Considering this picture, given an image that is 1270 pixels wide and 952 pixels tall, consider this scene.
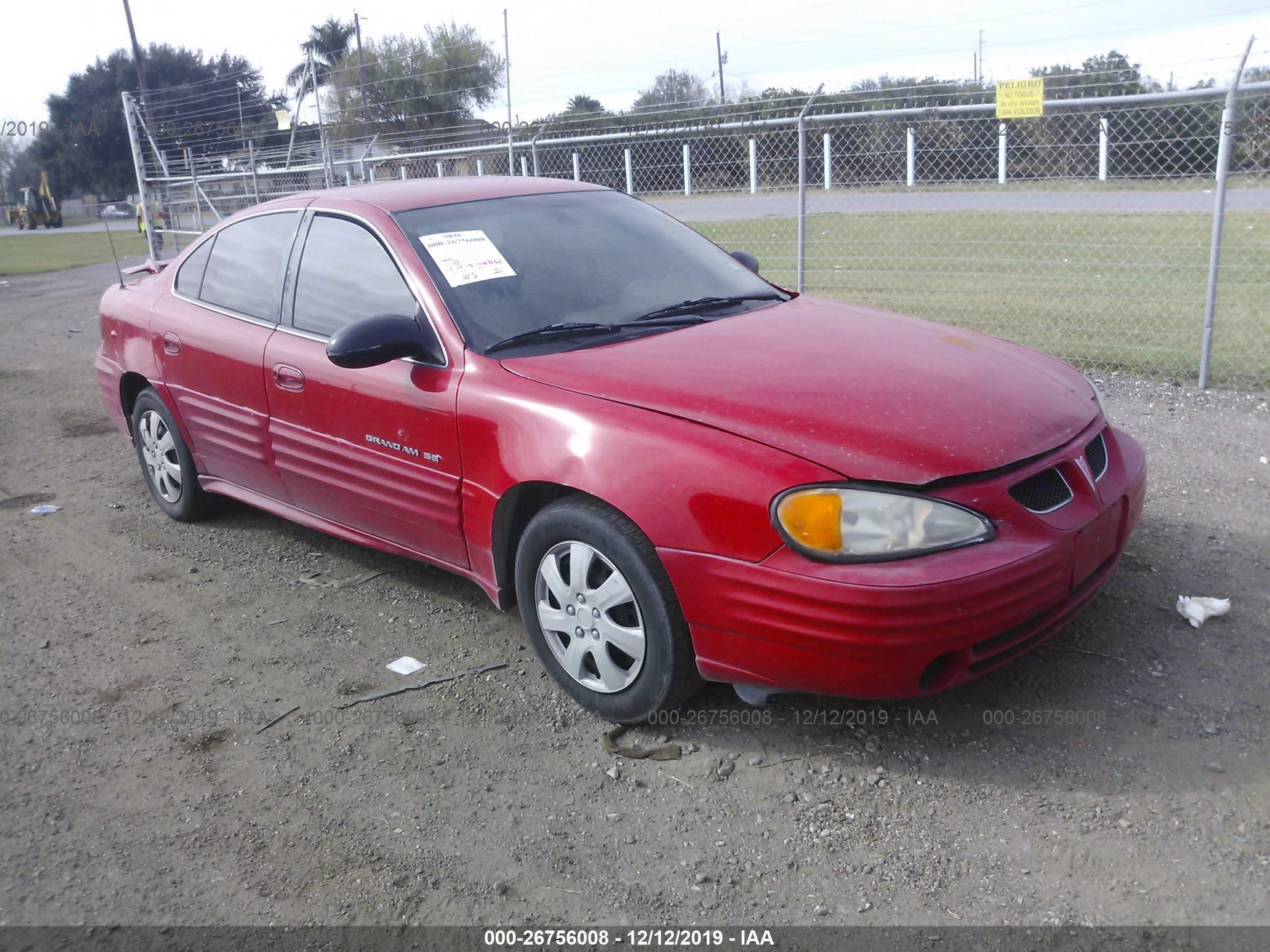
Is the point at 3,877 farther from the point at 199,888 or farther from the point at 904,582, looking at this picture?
the point at 904,582

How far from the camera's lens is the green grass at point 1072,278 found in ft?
26.9

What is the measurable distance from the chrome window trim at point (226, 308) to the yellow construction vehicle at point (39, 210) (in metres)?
44.7

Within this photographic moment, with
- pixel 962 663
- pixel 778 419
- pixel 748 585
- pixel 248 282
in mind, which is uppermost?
pixel 248 282

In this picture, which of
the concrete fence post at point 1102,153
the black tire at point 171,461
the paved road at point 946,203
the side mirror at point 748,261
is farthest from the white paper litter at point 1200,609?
the paved road at point 946,203

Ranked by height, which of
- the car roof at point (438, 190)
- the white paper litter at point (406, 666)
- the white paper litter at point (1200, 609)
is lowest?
the white paper litter at point (406, 666)

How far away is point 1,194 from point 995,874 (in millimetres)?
62830

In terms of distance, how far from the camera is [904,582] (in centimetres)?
270

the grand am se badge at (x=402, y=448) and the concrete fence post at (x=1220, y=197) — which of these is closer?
the grand am se badge at (x=402, y=448)

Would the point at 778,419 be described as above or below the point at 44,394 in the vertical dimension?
above

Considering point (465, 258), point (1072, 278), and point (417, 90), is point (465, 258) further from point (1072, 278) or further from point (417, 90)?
point (417, 90)

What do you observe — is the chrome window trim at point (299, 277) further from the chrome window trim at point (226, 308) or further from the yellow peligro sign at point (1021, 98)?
the yellow peligro sign at point (1021, 98)

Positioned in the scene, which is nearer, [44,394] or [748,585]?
[748,585]

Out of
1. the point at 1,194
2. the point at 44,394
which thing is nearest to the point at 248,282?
the point at 44,394

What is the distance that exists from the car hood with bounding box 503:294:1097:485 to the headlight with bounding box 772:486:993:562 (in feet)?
0.21
